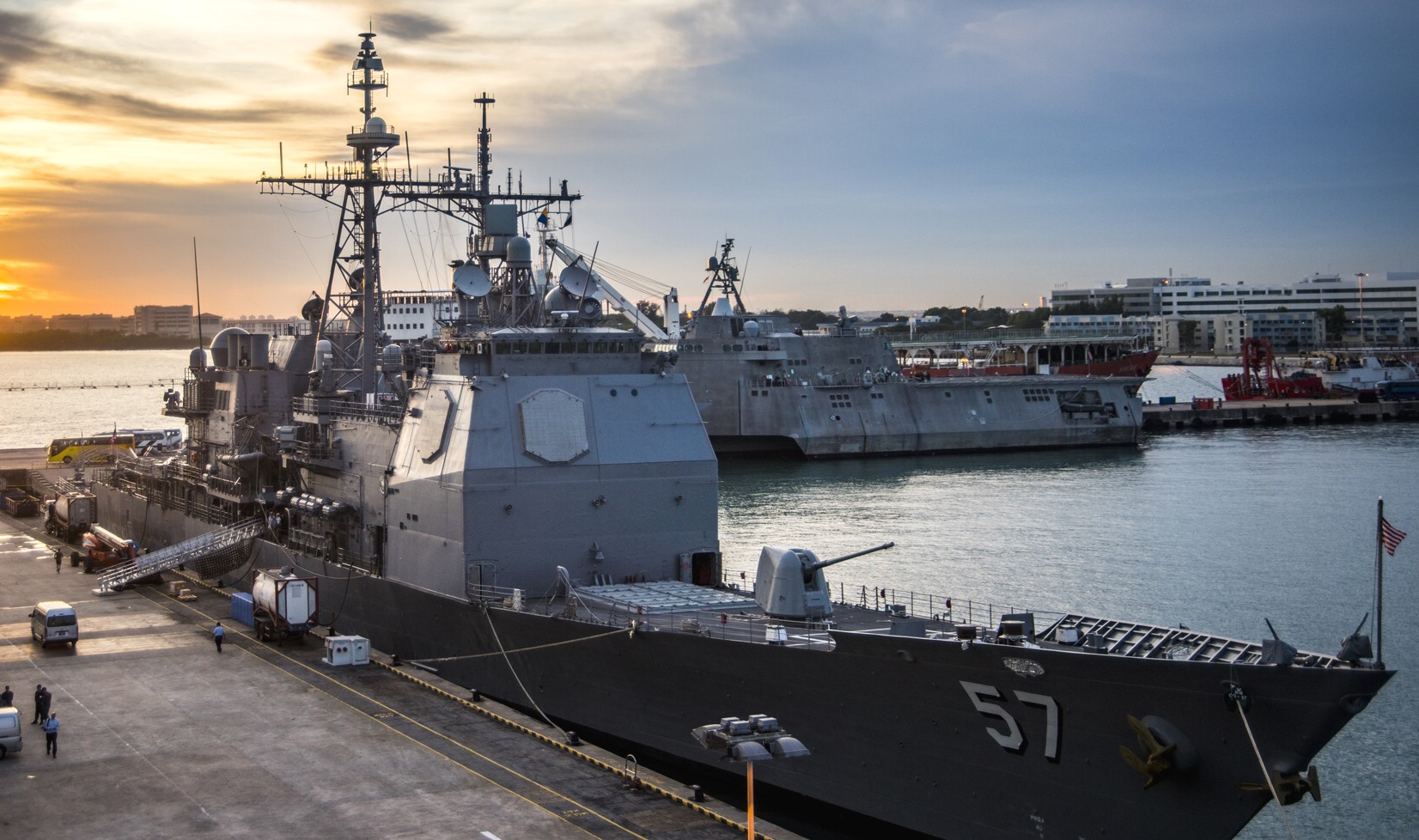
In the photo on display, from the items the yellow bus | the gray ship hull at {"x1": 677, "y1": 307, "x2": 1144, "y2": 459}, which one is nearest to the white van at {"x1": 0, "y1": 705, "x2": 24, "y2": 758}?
the yellow bus

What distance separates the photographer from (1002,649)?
13.7 meters

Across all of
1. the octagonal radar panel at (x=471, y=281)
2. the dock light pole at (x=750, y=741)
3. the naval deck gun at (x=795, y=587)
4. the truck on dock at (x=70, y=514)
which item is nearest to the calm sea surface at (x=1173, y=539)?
the naval deck gun at (x=795, y=587)

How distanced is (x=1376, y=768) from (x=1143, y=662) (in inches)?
324

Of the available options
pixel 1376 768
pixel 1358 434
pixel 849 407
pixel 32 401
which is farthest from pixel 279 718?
pixel 32 401

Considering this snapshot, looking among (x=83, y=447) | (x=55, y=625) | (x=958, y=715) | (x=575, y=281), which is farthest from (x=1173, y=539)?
(x=83, y=447)

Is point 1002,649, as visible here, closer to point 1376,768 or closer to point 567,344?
point 1376,768

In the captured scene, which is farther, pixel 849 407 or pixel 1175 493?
pixel 849 407

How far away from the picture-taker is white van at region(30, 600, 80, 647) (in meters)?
23.4

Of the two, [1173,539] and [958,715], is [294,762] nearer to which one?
[958,715]

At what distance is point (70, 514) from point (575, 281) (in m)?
23.1

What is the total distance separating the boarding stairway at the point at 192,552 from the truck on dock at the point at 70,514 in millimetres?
8234

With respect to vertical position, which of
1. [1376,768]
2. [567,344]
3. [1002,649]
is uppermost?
[567,344]

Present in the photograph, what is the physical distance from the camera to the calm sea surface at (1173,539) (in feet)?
66.5

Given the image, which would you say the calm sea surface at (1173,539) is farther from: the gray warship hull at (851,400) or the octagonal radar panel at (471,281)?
the octagonal radar panel at (471,281)
